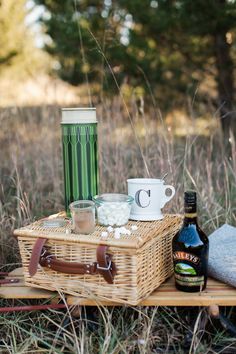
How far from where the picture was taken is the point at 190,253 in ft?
4.33

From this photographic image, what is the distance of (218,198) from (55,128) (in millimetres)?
1411

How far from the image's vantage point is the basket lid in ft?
4.14

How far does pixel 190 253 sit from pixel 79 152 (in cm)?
47

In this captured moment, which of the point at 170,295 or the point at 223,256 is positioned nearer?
the point at 170,295

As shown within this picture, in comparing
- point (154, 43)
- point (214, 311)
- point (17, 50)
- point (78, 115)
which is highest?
point (17, 50)

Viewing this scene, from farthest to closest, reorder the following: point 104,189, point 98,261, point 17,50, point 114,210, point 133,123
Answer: point 17,50 < point 133,123 < point 104,189 < point 114,210 < point 98,261

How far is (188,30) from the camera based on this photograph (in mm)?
3428

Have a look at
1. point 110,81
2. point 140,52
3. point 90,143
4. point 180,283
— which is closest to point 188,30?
point 140,52

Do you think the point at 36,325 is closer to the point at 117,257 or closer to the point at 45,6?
the point at 117,257

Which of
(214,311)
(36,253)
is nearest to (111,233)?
(36,253)

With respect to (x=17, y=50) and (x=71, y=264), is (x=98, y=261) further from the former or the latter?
(x=17, y=50)

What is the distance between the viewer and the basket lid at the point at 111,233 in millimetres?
1261

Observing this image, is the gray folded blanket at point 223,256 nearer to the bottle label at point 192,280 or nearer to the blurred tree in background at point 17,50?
the bottle label at point 192,280

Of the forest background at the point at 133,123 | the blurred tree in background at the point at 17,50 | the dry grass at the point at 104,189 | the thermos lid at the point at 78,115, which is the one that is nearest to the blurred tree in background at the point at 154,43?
the forest background at the point at 133,123
